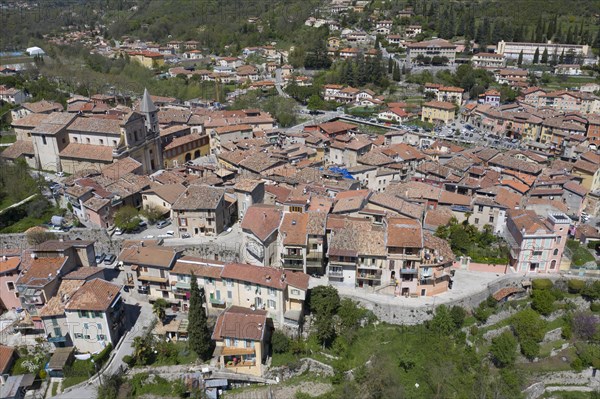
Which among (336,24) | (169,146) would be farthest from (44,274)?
(336,24)

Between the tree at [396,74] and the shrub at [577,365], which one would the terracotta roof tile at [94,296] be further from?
the tree at [396,74]

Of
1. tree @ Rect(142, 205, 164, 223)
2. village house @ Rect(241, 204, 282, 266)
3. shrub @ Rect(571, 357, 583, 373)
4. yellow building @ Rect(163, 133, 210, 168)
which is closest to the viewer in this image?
shrub @ Rect(571, 357, 583, 373)

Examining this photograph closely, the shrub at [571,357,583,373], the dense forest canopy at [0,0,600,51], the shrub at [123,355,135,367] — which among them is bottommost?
the shrub at [571,357,583,373]

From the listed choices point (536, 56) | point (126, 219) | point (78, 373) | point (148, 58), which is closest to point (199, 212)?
point (126, 219)

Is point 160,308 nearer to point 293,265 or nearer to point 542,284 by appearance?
point 293,265

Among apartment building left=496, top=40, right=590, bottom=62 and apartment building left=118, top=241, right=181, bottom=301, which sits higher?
apartment building left=496, top=40, right=590, bottom=62

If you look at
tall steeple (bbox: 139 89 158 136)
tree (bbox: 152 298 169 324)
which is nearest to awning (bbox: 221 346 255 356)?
tree (bbox: 152 298 169 324)

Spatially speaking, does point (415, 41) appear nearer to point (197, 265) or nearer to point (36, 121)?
point (36, 121)

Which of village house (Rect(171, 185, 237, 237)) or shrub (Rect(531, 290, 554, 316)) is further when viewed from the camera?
village house (Rect(171, 185, 237, 237))

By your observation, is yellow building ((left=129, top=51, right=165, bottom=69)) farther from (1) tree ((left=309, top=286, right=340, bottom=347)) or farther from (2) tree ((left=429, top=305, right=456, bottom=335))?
(2) tree ((left=429, top=305, right=456, bottom=335))
